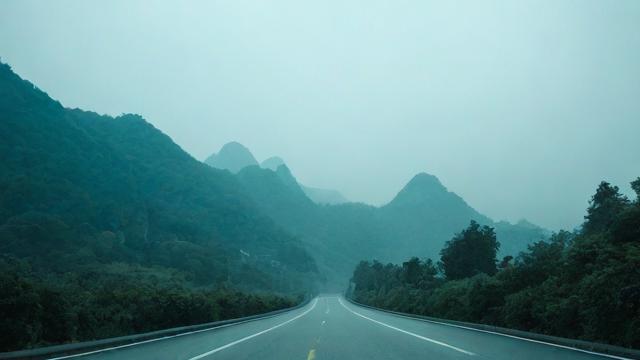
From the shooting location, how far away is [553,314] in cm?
2006

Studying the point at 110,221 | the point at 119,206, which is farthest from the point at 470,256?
the point at 119,206

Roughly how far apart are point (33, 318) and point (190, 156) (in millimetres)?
165003

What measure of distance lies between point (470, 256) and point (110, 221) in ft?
245

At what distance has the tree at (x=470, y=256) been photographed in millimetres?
63219

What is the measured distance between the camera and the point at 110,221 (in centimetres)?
10925

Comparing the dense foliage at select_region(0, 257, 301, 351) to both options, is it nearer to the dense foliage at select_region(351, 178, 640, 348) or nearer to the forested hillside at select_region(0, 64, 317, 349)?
the forested hillside at select_region(0, 64, 317, 349)

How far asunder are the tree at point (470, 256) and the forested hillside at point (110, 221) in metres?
30.0

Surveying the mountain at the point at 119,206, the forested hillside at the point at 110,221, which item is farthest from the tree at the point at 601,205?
the mountain at the point at 119,206

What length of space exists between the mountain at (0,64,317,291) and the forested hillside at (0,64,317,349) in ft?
0.93

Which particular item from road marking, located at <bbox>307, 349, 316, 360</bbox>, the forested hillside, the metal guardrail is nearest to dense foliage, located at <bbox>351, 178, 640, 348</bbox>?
road marking, located at <bbox>307, 349, 316, 360</bbox>

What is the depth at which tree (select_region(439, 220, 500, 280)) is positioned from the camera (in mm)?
63219

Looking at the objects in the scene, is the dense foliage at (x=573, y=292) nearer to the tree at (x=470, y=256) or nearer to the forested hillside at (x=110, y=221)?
the forested hillside at (x=110, y=221)

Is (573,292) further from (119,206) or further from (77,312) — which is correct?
(119,206)

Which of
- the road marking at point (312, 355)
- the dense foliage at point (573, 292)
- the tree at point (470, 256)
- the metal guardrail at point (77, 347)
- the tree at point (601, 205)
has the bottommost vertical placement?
the metal guardrail at point (77, 347)
